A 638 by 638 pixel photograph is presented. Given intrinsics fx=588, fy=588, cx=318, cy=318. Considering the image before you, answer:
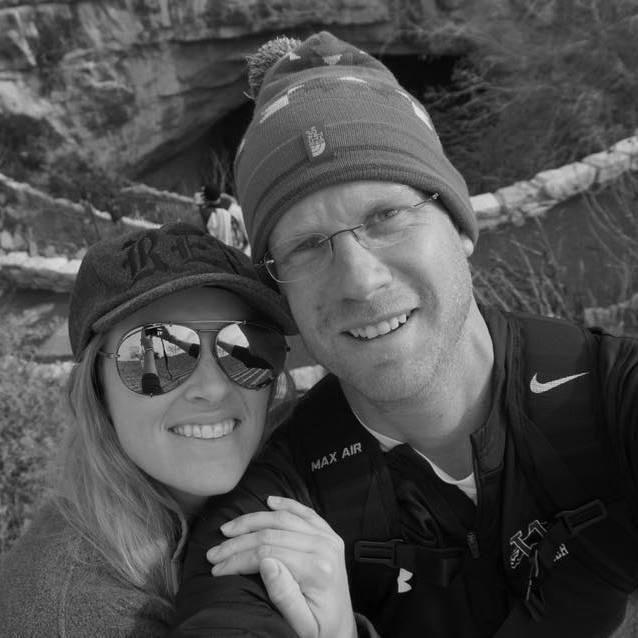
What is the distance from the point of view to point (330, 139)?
149cm

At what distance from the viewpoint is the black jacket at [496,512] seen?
1.39 meters

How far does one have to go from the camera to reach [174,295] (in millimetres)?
1562

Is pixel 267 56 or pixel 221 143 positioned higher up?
pixel 221 143

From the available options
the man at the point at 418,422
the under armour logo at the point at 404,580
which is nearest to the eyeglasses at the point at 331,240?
the man at the point at 418,422

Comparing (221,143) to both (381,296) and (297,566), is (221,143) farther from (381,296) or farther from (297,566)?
(297,566)

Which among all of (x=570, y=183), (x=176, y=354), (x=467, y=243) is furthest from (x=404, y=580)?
(x=570, y=183)

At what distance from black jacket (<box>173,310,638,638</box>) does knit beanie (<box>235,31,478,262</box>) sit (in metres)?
0.54

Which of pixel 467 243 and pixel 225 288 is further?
pixel 467 243

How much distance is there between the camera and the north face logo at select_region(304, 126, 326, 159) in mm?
1489

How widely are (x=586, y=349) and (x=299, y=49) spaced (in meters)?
1.17

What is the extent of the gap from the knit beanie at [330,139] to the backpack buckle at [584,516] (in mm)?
793

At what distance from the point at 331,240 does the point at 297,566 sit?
76cm

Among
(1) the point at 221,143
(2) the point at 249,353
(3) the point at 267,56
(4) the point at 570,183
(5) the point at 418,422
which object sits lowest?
(5) the point at 418,422

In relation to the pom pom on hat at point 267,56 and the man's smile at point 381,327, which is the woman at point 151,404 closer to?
the man's smile at point 381,327
